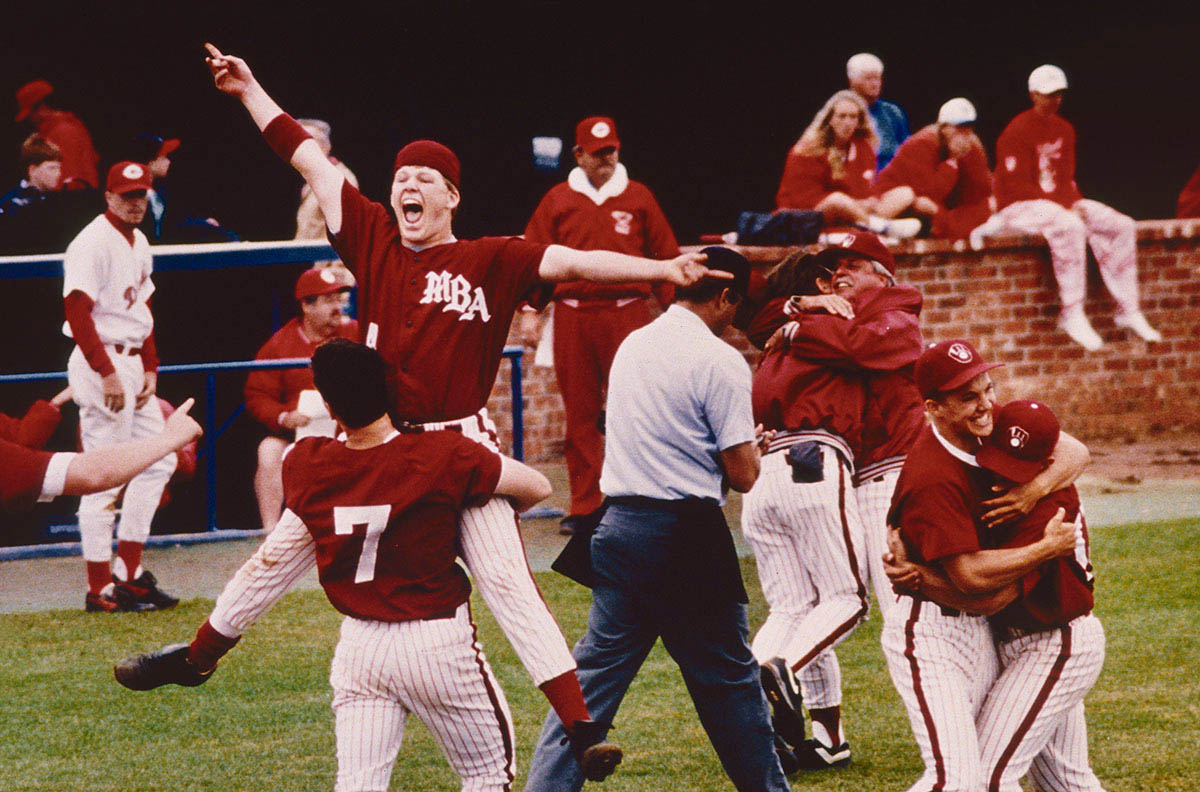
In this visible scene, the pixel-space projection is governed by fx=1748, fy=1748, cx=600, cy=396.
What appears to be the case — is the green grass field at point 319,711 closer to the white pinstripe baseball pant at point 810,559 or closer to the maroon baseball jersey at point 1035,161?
the white pinstripe baseball pant at point 810,559

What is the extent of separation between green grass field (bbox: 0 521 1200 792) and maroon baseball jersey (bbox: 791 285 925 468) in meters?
1.17

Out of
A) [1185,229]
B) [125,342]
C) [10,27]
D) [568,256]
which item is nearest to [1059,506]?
[568,256]

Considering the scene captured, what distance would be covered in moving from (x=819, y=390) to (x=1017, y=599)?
5.72 feet

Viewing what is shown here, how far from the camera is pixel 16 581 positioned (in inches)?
Answer: 377

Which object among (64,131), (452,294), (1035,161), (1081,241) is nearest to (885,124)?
(1035,161)

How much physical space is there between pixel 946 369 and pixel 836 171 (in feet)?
25.1

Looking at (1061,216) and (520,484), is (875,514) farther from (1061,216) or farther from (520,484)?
(1061,216)

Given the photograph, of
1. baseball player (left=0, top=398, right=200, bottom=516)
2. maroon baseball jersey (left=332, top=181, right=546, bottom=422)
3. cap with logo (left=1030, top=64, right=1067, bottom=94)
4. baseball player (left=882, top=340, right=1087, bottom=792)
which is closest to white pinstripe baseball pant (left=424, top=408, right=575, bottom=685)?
maroon baseball jersey (left=332, top=181, right=546, bottom=422)

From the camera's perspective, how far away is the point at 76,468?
453 cm

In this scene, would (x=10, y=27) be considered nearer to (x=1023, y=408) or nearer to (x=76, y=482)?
(x=76, y=482)

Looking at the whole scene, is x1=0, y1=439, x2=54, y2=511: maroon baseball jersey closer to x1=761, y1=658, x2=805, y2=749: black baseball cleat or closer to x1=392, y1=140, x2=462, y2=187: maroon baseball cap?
x1=392, y1=140, x2=462, y2=187: maroon baseball cap

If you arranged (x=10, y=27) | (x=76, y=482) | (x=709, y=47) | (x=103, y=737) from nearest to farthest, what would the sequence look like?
(x=76, y=482), (x=103, y=737), (x=10, y=27), (x=709, y=47)

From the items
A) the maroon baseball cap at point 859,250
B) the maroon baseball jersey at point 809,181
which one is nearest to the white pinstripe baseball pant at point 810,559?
the maroon baseball cap at point 859,250

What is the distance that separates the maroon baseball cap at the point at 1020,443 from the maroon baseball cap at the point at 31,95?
940cm
